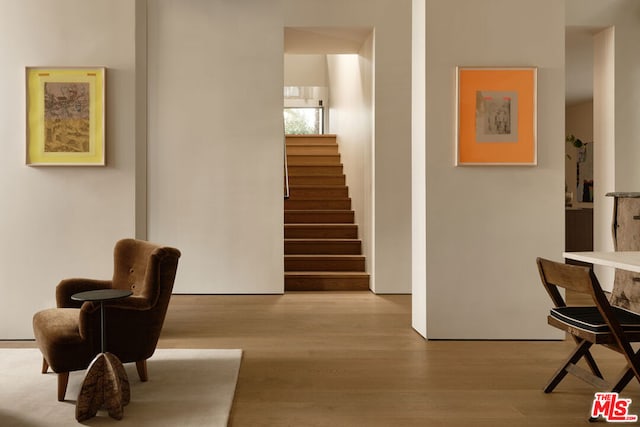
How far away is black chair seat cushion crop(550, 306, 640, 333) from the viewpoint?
10.3 feet

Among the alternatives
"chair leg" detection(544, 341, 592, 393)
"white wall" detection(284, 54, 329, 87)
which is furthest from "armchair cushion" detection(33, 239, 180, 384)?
"white wall" detection(284, 54, 329, 87)

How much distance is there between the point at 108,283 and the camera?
4.41 meters

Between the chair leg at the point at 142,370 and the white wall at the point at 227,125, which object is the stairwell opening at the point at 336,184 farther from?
the chair leg at the point at 142,370

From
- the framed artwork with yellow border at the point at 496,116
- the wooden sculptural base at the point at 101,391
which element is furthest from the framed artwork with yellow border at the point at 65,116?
the framed artwork with yellow border at the point at 496,116

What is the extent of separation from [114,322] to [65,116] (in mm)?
2105

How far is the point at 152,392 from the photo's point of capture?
366cm

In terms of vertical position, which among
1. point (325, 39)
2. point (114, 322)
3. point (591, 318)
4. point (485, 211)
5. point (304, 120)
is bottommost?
point (114, 322)

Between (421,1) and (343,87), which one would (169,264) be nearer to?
(421,1)

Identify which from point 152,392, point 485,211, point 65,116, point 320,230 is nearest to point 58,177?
point 65,116

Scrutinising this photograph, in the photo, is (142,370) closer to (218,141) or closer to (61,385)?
(61,385)

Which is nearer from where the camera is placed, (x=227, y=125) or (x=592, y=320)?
(x=592, y=320)

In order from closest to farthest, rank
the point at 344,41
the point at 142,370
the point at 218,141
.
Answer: the point at 142,370
the point at 218,141
the point at 344,41

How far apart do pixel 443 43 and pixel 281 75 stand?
2804 mm

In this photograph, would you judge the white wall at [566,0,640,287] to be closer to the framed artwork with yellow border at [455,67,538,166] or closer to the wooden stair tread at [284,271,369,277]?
the framed artwork with yellow border at [455,67,538,166]
